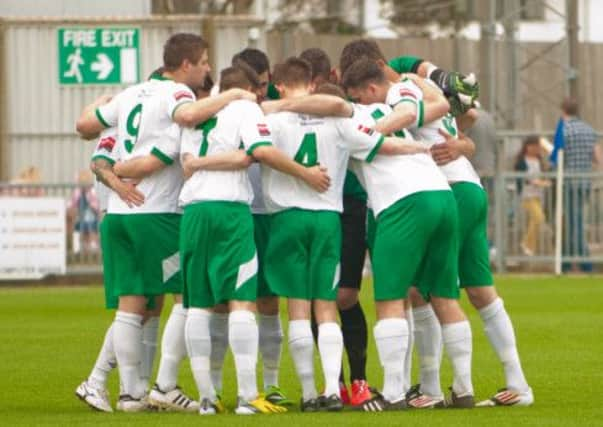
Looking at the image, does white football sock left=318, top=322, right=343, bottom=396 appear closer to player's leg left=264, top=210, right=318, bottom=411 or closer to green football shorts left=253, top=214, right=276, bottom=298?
player's leg left=264, top=210, right=318, bottom=411

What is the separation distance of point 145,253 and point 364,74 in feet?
5.52

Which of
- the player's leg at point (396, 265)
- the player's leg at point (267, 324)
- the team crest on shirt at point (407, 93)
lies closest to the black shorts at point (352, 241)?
the player's leg at point (267, 324)

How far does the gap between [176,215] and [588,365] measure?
3836 mm

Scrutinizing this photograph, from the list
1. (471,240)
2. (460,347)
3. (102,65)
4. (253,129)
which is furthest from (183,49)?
(102,65)

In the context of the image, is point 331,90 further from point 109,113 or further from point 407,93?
point 109,113

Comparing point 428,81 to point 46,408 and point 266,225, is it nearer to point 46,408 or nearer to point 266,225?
point 266,225

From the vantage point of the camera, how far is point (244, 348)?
11180 mm

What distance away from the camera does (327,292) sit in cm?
1139

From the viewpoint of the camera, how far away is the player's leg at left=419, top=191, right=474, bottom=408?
11.3 metres

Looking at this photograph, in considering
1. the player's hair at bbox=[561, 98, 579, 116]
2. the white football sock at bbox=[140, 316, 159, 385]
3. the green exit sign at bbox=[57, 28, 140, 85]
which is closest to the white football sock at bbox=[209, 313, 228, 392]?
the white football sock at bbox=[140, 316, 159, 385]

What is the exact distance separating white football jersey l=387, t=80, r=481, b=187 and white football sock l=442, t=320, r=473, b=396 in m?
0.98

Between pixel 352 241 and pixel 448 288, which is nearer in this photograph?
pixel 448 288

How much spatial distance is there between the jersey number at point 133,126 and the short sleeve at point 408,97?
1.48 m

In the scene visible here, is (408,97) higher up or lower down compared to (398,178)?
higher up
